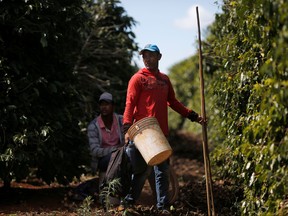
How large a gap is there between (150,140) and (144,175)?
2.61ft

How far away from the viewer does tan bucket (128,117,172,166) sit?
16.9 ft

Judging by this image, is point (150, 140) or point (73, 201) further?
point (73, 201)

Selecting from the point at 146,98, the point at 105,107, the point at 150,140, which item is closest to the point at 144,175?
the point at 150,140

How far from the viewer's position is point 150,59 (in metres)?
5.73

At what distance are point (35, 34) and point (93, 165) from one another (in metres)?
1.84

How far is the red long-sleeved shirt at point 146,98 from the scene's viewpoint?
18.5ft

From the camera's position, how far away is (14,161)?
6.04 metres

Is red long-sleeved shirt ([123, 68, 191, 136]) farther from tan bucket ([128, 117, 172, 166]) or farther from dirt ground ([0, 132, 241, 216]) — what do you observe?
dirt ground ([0, 132, 241, 216])

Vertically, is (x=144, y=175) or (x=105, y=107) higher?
(x=105, y=107)

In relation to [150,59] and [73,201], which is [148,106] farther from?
[73,201]

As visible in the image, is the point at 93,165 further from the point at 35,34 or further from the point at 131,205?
the point at 35,34

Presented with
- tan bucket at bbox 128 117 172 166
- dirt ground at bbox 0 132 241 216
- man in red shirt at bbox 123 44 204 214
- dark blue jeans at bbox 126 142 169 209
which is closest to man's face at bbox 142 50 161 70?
man in red shirt at bbox 123 44 204 214

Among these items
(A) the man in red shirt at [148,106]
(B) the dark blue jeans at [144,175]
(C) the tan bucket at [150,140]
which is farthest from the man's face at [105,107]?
(C) the tan bucket at [150,140]

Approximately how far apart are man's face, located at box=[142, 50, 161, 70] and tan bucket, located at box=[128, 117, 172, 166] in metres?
0.73
